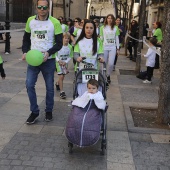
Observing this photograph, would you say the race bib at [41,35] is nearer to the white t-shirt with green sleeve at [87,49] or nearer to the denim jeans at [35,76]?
the denim jeans at [35,76]

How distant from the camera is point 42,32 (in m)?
4.87

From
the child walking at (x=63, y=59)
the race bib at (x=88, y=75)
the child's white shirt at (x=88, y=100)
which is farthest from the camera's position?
the child walking at (x=63, y=59)

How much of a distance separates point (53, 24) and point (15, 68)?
18.6 ft

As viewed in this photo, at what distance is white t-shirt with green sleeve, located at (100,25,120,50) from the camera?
8.09 metres

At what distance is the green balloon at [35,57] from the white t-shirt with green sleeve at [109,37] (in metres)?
3.67

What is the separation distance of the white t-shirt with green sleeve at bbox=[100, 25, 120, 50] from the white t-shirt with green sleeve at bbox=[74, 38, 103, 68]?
105 inches

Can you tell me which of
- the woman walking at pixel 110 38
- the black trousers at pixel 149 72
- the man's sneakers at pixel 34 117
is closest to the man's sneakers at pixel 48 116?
the man's sneakers at pixel 34 117

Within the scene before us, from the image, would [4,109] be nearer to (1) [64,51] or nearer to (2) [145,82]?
(1) [64,51]

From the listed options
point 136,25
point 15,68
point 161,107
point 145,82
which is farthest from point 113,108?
point 136,25

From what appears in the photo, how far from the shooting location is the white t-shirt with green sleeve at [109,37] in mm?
8094

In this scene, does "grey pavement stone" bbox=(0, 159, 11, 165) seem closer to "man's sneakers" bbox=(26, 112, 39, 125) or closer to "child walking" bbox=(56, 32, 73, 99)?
"man's sneakers" bbox=(26, 112, 39, 125)

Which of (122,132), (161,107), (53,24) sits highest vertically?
(53,24)

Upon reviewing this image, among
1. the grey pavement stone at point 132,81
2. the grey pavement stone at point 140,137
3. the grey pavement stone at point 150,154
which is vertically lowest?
the grey pavement stone at point 150,154

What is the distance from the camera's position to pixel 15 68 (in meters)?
10.3
